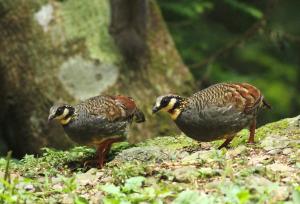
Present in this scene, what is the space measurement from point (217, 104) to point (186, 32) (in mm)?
6806

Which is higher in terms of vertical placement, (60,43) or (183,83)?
(60,43)

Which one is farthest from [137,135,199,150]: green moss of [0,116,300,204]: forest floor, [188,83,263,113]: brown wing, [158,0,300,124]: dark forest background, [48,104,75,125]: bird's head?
[158,0,300,124]: dark forest background

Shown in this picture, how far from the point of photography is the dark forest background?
1251 cm

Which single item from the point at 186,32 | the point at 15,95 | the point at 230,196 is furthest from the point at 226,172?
the point at 186,32

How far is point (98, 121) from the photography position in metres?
7.50

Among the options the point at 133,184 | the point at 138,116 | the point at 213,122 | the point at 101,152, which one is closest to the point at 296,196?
the point at 133,184

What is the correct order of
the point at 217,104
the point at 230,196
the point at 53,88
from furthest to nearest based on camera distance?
1. the point at 53,88
2. the point at 217,104
3. the point at 230,196

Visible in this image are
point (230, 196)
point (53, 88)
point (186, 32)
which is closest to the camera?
point (230, 196)

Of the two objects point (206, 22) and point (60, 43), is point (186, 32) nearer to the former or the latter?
point (206, 22)

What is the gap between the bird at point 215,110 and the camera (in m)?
7.22

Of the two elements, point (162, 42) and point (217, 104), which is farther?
point (162, 42)

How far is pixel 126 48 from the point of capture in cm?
1057

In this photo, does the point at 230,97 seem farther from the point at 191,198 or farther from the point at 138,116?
the point at 191,198

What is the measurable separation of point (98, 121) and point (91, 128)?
0.31ft
